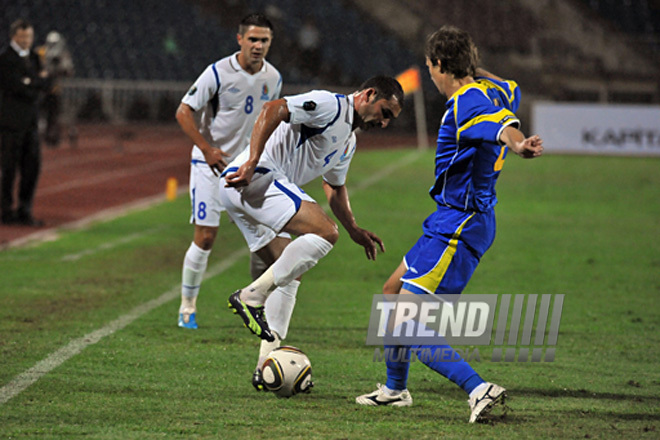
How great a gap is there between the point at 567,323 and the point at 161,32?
102 ft

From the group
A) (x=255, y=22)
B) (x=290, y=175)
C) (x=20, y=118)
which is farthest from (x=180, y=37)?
(x=290, y=175)

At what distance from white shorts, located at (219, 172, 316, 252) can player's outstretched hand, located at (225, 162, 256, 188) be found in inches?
7.9

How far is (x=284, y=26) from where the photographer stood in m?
36.3

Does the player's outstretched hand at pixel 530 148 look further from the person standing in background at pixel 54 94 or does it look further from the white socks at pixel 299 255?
the person standing in background at pixel 54 94

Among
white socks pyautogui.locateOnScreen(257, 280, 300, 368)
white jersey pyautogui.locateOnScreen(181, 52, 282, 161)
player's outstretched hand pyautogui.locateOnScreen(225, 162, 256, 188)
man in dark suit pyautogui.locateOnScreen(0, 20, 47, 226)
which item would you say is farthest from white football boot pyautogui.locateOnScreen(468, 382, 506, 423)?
man in dark suit pyautogui.locateOnScreen(0, 20, 47, 226)

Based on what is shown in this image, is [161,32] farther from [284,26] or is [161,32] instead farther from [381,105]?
[381,105]

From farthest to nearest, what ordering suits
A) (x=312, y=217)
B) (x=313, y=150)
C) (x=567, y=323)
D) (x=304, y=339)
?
(x=567, y=323) < (x=304, y=339) < (x=313, y=150) < (x=312, y=217)

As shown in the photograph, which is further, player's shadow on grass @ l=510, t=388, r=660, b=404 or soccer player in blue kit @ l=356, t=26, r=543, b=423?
player's shadow on grass @ l=510, t=388, r=660, b=404

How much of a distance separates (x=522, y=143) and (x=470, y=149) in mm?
571

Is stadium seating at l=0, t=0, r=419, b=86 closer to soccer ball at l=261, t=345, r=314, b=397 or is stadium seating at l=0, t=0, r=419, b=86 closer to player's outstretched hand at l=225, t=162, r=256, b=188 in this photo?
player's outstretched hand at l=225, t=162, r=256, b=188

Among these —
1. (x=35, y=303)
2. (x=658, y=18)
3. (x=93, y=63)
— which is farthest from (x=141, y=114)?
(x=35, y=303)

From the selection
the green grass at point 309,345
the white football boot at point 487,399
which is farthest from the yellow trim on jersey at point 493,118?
the green grass at point 309,345

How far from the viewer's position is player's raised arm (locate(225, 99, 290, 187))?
4895mm

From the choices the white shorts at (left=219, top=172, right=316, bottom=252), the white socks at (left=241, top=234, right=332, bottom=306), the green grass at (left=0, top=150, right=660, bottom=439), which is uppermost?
the white shorts at (left=219, top=172, right=316, bottom=252)
